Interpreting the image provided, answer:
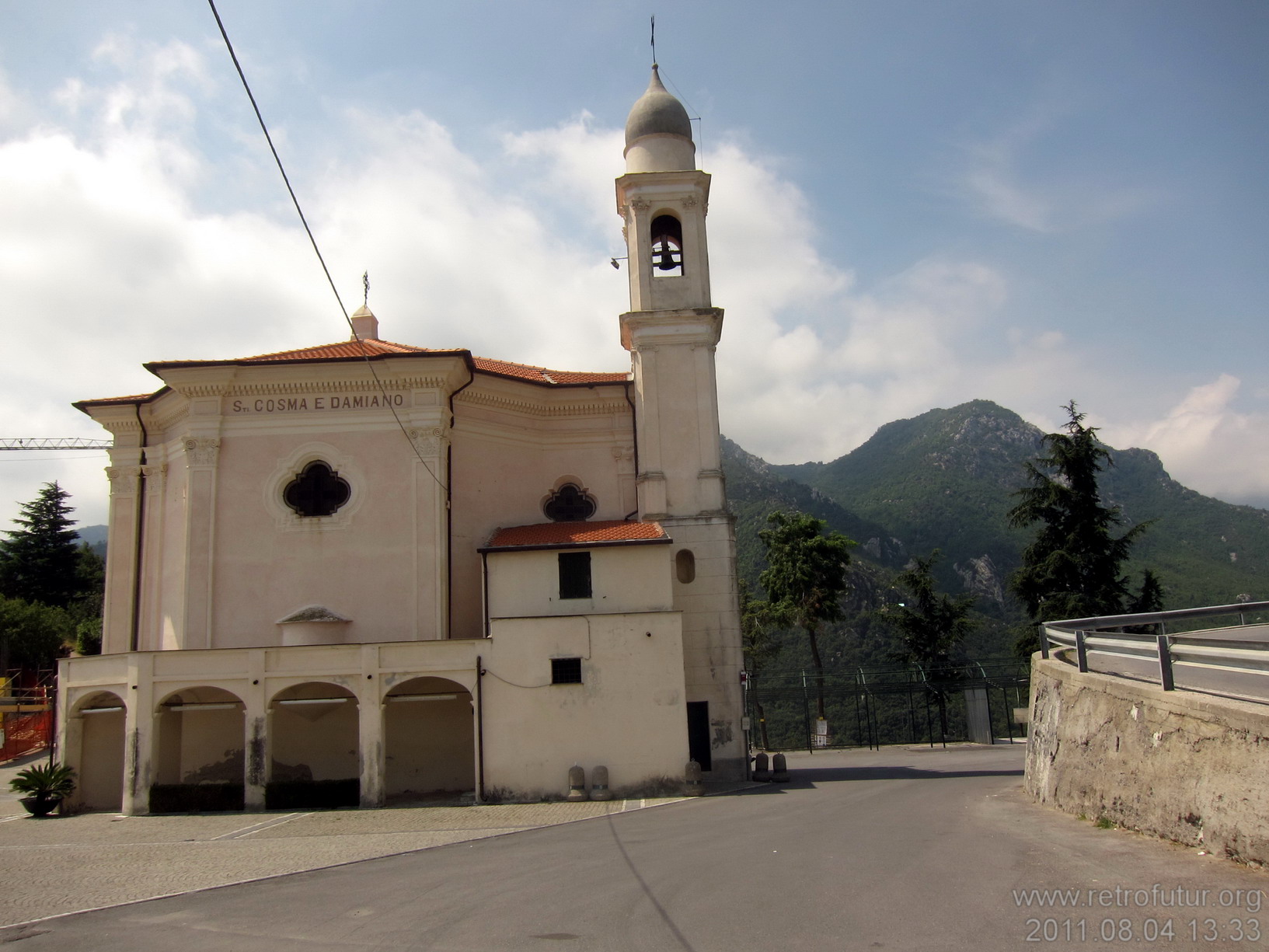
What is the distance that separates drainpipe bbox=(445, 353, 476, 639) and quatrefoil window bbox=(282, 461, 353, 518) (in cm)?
256

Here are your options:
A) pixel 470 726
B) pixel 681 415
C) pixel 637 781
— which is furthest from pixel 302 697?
pixel 681 415

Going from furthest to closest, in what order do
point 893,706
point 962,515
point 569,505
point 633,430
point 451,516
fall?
point 962,515 → point 893,706 → point 633,430 → point 569,505 → point 451,516

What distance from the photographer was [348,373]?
2556 cm

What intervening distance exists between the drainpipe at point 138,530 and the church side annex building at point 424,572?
5cm

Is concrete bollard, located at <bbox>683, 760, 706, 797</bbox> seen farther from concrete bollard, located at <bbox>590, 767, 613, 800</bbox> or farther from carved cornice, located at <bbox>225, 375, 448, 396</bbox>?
carved cornice, located at <bbox>225, 375, 448, 396</bbox>

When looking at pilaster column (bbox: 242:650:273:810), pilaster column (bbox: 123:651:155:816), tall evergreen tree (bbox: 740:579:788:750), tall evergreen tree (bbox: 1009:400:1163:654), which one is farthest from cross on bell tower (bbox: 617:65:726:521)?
tall evergreen tree (bbox: 740:579:788:750)

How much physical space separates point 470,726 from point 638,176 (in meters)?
16.7

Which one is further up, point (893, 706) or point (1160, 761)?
point (1160, 761)

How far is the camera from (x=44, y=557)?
5872 cm

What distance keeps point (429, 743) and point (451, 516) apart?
585 cm

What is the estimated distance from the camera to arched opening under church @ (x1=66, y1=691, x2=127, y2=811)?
2245cm

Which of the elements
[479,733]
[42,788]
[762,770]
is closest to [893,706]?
[762,770]

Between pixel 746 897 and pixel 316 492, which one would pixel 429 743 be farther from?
pixel 746 897

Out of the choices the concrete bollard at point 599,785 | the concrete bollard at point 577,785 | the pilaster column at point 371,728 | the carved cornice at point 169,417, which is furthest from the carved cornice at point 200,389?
the concrete bollard at point 599,785
